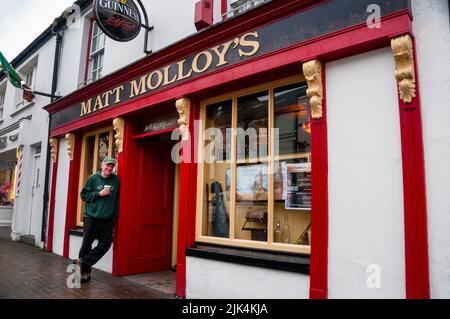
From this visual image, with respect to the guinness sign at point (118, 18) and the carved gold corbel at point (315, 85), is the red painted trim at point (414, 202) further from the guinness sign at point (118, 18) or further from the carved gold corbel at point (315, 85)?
the guinness sign at point (118, 18)

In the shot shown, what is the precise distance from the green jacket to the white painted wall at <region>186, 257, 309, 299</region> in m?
1.77

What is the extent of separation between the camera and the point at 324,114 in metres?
3.67

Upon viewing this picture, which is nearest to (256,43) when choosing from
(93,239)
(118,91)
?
(118,91)

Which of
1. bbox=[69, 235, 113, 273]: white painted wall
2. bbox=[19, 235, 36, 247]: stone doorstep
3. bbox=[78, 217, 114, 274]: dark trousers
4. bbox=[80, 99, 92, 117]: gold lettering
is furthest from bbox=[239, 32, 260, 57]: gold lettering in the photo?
bbox=[19, 235, 36, 247]: stone doorstep

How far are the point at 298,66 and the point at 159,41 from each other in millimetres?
3022

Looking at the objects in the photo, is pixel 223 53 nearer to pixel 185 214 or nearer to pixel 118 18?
pixel 185 214

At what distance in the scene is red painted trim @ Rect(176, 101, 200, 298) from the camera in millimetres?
4875

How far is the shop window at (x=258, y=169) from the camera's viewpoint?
4102 mm

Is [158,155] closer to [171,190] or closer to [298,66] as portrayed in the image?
[171,190]

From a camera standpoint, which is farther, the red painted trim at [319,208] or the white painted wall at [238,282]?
the white painted wall at [238,282]

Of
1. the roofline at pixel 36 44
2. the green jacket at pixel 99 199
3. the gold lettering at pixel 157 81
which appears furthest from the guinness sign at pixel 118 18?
the roofline at pixel 36 44

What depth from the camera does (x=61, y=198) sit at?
8273 mm

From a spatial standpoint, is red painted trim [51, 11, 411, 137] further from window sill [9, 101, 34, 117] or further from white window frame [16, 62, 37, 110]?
white window frame [16, 62, 37, 110]

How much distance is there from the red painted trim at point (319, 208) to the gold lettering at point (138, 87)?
3.15 metres
